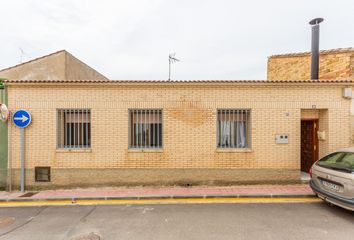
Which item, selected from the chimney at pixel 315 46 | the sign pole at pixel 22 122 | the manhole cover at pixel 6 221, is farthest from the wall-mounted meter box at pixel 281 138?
the sign pole at pixel 22 122

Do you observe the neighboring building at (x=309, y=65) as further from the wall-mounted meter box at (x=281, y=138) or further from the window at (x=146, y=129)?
the window at (x=146, y=129)

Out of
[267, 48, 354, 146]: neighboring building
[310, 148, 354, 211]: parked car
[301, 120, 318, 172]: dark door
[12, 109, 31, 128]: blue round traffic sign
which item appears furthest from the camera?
[267, 48, 354, 146]: neighboring building

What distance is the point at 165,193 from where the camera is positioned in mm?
5934

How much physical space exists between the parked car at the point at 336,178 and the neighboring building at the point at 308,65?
4.69 metres

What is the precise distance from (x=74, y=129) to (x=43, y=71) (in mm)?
5368

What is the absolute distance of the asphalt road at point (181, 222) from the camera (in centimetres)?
382

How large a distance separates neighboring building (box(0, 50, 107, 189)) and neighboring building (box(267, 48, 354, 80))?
12355 mm

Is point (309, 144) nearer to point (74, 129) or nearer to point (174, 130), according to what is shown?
point (174, 130)

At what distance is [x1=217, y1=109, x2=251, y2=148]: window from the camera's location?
6824 mm

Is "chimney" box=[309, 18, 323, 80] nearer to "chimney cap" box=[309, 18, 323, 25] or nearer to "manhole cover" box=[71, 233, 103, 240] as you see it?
"chimney cap" box=[309, 18, 323, 25]

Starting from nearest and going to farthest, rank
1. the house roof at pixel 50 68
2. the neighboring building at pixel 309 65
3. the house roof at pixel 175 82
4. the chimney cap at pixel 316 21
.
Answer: the house roof at pixel 175 82 < the neighboring building at pixel 309 65 < the chimney cap at pixel 316 21 < the house roof at pixel 50 68

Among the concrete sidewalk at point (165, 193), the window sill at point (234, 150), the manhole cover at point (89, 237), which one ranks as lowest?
the manhole cover at point (89, 237)

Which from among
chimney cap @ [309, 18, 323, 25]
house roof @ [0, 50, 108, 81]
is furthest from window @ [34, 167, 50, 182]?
chimney cap @ [309, 18, 323, 25]

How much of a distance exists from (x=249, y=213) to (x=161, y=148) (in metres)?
3.35
